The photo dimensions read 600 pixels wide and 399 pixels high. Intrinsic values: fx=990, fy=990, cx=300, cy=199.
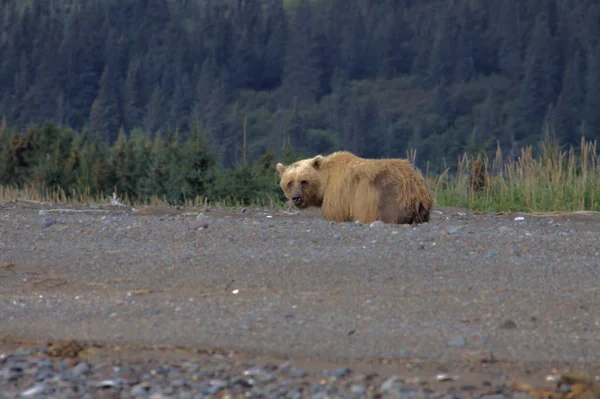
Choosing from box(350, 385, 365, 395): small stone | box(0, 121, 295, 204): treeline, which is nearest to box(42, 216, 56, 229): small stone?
box(350, 385, 365, 395): small stone

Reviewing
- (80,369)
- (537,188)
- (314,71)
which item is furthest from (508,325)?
(314,71)

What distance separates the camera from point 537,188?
11.9m

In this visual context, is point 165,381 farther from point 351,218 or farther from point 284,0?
point 284,0

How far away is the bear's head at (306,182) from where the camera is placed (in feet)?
30.7

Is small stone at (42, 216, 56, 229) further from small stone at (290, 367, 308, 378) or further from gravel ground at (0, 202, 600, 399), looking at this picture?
small stone at (290, 367, 308, 378)

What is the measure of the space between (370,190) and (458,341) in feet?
13.4

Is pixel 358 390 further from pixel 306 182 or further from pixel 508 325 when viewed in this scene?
pixel 306 182

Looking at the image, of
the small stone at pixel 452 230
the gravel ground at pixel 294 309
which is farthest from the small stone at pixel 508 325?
the small stone at pixel 452 230

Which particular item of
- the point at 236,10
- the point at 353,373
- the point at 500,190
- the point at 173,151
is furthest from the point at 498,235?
the point at 236,10

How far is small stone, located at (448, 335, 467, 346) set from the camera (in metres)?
4.61

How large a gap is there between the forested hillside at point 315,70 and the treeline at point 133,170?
31083mm

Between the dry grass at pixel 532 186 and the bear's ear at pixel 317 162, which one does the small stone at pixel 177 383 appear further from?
the dry grass at pixel 532 186

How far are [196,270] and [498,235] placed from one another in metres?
2.30

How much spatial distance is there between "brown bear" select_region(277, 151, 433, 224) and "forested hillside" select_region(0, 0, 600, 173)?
1904 inches
